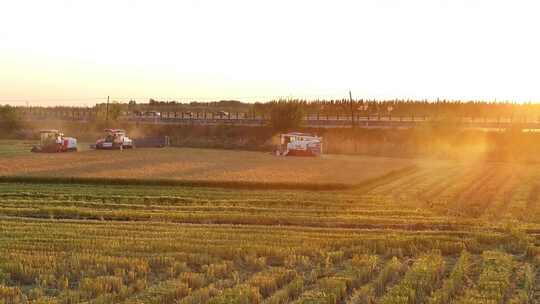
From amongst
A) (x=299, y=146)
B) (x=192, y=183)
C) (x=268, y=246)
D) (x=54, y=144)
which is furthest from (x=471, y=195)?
(x=54, y=144)

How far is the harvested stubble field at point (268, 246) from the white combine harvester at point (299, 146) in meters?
23.3

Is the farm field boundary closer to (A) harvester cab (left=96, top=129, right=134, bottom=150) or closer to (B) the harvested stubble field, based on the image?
(B) the harvested stubble field

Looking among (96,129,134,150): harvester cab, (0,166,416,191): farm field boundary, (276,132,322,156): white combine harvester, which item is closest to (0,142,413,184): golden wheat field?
(0,166,416,191): farm field boundary

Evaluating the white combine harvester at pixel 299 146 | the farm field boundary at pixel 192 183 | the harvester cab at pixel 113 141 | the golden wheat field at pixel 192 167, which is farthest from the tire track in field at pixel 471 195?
the harvester cab at pixel 113 141

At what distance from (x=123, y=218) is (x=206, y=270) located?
25.2ft

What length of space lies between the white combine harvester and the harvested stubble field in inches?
918

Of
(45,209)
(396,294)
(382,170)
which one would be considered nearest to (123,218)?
(45,209)

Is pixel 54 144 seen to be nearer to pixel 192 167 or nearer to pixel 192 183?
pixel 192 167

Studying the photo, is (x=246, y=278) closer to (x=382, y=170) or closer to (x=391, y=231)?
(x=391, y=231)

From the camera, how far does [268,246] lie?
48.5 feet

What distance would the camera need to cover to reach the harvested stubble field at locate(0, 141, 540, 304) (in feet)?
36.9

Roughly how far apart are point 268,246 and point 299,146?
1386 inches

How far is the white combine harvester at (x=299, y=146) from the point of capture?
49719mm

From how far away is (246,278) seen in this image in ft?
40.6
